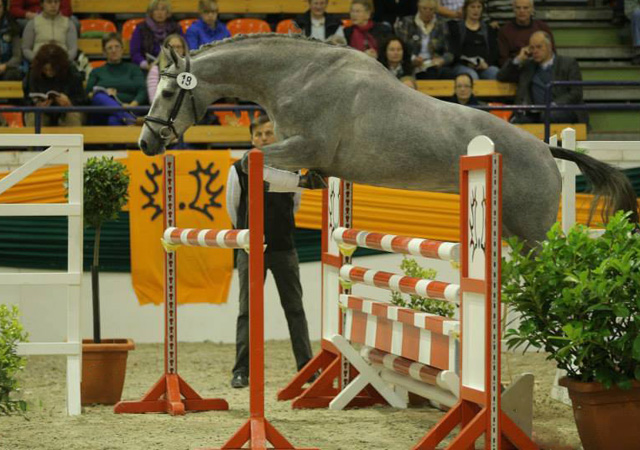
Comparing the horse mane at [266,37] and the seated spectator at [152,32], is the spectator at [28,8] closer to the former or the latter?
the seated spectator at [152,32]

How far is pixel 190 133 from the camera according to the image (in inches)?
323

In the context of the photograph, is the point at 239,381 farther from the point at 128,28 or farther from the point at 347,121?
the point at 128,28

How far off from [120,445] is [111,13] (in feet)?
23.0

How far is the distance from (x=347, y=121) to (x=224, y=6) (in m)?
6.02

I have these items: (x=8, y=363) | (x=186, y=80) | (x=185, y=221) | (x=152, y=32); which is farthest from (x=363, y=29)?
(x=8, y=363)

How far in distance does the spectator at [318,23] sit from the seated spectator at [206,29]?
0.76 m

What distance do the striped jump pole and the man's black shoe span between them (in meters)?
0.79

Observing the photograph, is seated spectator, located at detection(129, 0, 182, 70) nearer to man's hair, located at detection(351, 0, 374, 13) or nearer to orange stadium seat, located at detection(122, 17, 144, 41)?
orange stadium seat, located at detection(122, 17, 144, 41)

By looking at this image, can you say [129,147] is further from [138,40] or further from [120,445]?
[120,445]

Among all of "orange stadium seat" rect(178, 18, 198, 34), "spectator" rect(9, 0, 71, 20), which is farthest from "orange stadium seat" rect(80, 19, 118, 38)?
"orange stadium seat" rect(178, 18, 198, 34)

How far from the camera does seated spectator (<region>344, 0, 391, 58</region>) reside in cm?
920

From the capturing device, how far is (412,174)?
14.5 ft

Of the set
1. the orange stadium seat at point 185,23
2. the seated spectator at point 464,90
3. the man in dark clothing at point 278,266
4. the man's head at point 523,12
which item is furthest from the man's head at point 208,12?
the man in dark clothing at point 278,266

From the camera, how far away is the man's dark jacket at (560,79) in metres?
8.59
